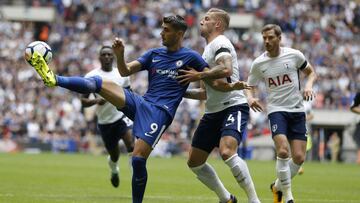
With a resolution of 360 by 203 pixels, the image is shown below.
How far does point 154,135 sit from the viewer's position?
1232 centimetres

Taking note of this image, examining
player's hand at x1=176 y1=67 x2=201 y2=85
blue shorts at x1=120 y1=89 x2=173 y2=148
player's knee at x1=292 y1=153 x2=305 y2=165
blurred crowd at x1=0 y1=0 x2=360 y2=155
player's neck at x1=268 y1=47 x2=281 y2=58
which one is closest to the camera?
blue shorts at x1=120 y1=89 x2=173 y2=148

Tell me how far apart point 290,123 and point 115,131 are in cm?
547

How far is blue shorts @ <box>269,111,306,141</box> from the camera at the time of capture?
48.0 feet

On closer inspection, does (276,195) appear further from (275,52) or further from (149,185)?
(149,185)

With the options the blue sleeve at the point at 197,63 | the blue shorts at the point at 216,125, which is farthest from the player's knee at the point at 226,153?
the blue sleeve at the point at 197,63

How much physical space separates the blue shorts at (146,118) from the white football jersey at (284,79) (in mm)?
2793

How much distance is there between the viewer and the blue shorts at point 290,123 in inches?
576

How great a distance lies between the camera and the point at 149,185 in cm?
1984

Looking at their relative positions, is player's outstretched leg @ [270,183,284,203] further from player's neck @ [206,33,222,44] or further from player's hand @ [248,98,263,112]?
player's neck @ [206,33,222,44]

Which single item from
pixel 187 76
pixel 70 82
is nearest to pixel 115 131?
pixel 187 76

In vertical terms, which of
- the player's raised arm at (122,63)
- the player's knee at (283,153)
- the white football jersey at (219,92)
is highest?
the player's raised arm at (122,63)

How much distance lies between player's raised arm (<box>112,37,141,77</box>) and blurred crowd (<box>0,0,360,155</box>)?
87.9 ft

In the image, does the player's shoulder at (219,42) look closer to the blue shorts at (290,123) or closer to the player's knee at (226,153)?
the player's knee at (226,153)

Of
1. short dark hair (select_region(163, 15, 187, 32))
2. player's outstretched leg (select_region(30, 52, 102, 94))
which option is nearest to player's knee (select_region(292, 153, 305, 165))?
short dark hair (select_region(163, 15, 187, 32))
